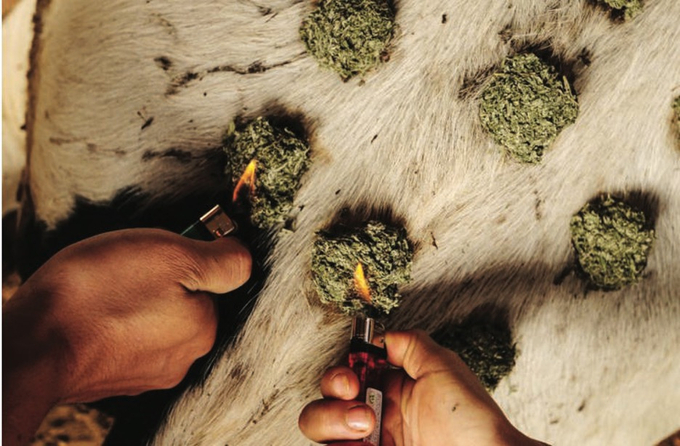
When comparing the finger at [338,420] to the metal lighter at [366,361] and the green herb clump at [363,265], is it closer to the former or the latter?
the metal lighter at [366,361]

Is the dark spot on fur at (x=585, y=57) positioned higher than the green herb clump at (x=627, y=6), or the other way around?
the green herb clump at (x=627, y=6)

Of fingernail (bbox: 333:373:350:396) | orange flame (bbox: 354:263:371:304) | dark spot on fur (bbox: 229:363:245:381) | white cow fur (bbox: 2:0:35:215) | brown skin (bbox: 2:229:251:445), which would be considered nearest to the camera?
brown skin (bbox: 2:229:251:445)

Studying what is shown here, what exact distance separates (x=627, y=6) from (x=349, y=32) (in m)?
0.73

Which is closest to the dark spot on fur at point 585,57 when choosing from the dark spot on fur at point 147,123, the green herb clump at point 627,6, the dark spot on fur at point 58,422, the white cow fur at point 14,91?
the green herb clump at point 627,6

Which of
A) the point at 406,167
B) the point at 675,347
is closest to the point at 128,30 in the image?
the point at 406,167

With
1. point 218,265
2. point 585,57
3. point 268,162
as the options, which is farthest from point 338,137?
point 585,57

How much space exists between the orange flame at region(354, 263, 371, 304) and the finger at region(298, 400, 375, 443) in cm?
27

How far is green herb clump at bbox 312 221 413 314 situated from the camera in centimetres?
136

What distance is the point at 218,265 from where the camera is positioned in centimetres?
134

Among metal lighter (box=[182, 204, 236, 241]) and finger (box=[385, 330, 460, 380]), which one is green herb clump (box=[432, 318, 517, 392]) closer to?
finger (box=[385, 330, 460, 380])

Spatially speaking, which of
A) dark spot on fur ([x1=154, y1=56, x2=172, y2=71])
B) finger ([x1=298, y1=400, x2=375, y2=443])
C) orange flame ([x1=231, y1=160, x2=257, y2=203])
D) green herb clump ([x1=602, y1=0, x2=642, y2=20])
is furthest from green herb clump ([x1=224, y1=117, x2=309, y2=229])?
green herb clump ([x1=602, y1=0, x2=642, y2=20])

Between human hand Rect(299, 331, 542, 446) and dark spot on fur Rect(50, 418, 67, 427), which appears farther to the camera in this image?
dark spot on fur Rect(50, 418, 67, 427)

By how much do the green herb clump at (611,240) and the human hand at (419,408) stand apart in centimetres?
50

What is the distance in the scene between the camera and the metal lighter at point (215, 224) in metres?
1.41
